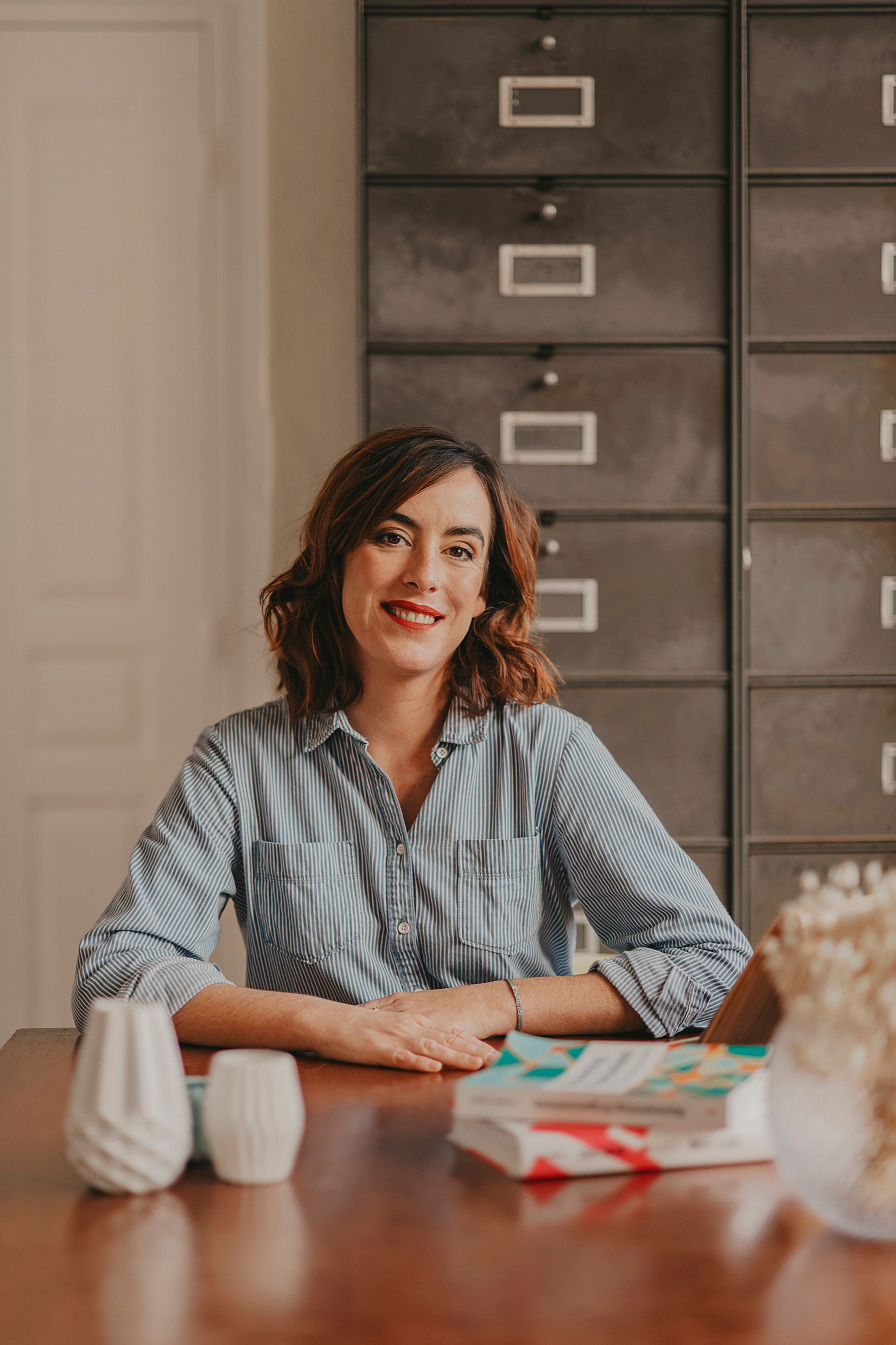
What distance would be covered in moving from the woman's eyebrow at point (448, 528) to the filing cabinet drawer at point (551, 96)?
1102mm

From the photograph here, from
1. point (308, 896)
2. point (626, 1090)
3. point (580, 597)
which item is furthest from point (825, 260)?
point (626, 1090)

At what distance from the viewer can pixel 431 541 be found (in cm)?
152

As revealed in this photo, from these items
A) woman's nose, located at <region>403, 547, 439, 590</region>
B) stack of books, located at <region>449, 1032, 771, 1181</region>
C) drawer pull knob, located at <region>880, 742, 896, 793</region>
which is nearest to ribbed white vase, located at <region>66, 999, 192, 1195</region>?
stack of books, located at <region>449, 1032, 771, 1181</region>

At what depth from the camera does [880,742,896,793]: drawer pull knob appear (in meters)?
2.41

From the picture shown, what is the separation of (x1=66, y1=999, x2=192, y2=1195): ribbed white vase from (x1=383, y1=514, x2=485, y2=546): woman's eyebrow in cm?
83

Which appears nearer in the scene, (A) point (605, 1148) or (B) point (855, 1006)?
(B) point (855, 1006)

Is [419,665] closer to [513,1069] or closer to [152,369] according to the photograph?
[513,1069]

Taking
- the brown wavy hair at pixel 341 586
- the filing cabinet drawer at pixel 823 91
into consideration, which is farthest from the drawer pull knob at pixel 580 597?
the filing cabinet drawer at pixel 823 91

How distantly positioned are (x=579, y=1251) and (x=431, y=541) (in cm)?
95

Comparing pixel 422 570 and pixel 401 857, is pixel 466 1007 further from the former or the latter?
pixel 422 570

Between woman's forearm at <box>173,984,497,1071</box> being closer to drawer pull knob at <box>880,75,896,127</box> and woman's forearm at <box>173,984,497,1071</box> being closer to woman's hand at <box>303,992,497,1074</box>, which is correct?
woman's hand at <box>303,992,497,1074</box>

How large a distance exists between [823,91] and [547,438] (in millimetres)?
815

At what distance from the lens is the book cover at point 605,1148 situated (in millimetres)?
801

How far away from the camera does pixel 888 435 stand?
239cm
